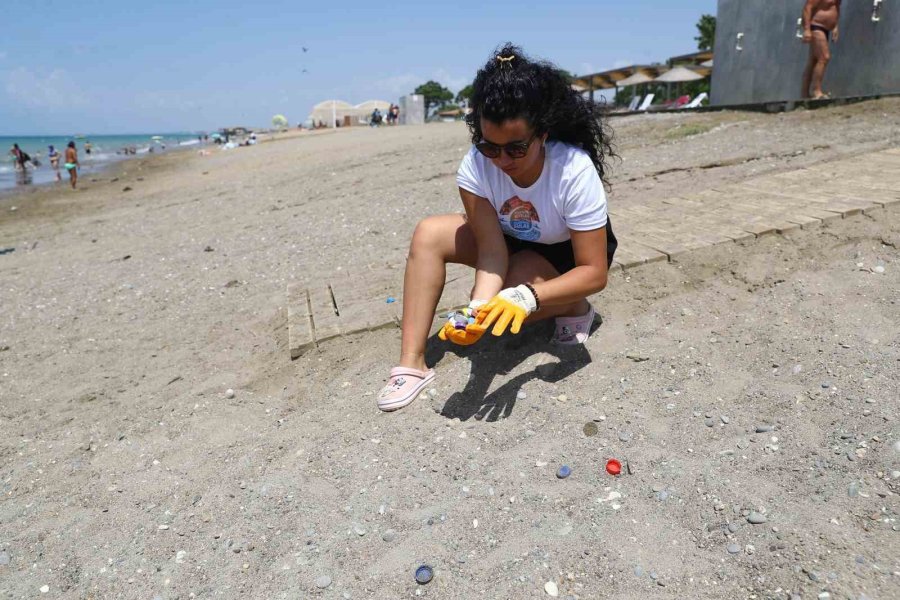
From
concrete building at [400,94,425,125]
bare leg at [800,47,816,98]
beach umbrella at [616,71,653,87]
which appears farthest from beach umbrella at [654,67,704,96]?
concrete building at [400,94,425,125]

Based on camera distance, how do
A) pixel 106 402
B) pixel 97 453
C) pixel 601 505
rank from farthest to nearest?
pixel 106 402, pixel 97 453, pixel 601 505

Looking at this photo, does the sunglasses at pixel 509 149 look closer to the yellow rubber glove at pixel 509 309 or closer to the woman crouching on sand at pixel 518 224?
the woman crouching on sand at pixel 518 224

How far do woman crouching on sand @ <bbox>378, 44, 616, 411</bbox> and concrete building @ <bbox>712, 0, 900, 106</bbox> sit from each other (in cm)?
694

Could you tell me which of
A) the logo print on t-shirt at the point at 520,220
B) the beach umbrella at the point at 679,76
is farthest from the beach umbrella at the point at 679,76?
the logo print on t-shirt at the point at 520,220

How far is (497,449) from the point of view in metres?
2.16

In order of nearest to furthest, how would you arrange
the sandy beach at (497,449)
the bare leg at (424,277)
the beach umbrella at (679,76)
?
the sandy beach at (497,449)
the bare leg at (424,277)
the beach umbrella at (679,76)

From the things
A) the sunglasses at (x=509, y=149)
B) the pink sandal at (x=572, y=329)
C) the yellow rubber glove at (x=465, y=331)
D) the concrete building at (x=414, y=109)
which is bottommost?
the pink sandal at (x=572, y=329)

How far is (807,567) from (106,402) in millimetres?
2904

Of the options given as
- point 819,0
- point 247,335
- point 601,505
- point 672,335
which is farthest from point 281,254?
point 819,0

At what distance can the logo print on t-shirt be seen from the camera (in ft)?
7.80

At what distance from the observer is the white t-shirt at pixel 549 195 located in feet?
7.11

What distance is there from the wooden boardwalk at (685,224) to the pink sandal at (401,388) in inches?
21.8

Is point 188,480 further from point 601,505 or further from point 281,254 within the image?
point 281,254

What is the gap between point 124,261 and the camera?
573cm
